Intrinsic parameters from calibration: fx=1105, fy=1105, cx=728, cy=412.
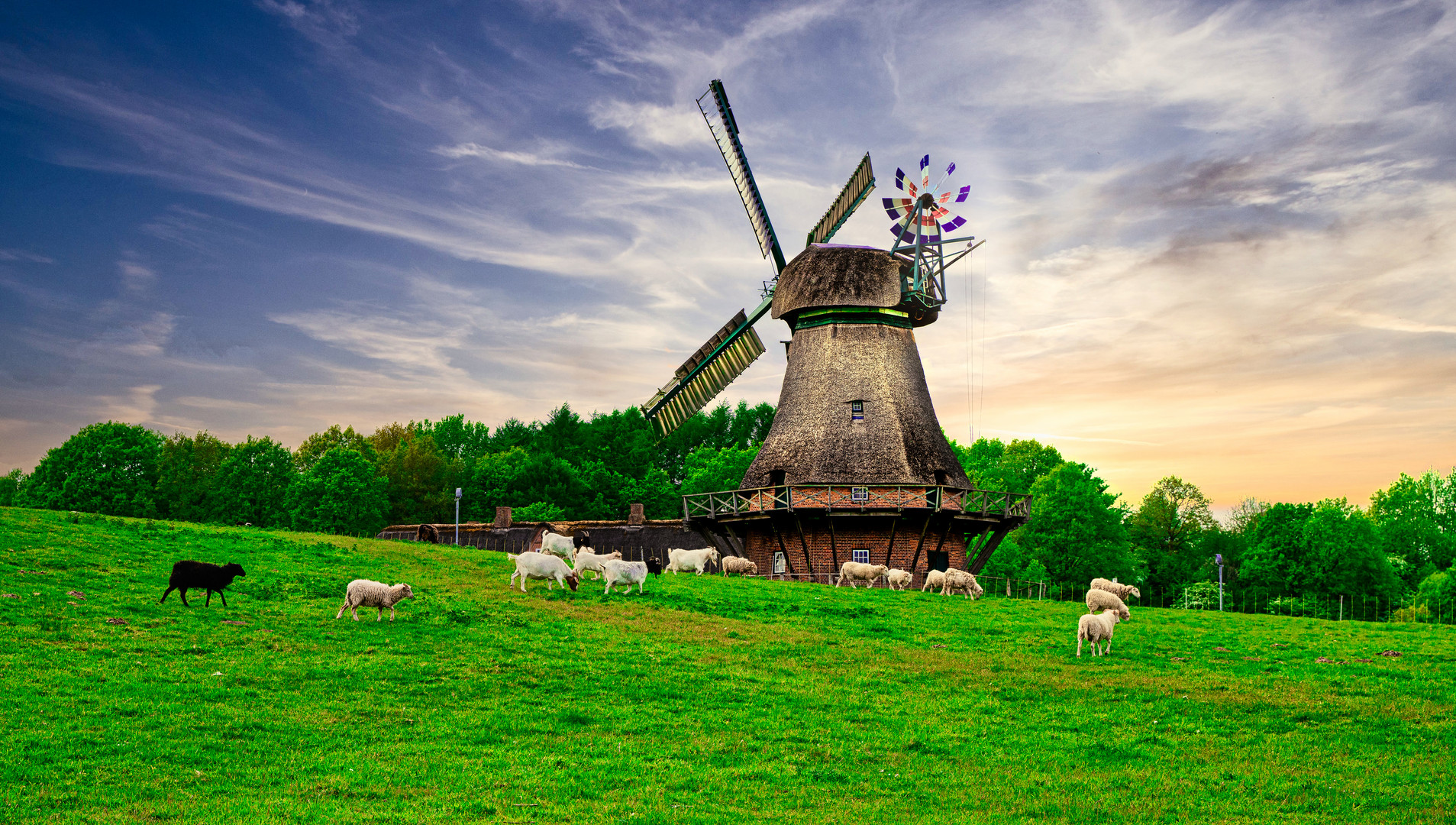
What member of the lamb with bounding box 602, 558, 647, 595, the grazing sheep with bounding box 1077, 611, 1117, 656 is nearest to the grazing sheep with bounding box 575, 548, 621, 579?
the lamb with bounding box 602, 558, 647, 595

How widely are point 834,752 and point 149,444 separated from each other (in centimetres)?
8921

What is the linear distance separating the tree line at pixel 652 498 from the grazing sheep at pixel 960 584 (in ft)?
113

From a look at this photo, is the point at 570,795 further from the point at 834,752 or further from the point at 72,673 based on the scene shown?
the point at 72,673

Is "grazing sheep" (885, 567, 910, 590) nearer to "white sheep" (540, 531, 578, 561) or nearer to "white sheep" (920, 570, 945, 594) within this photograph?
"white sheep" (920, 570, 945, 594)

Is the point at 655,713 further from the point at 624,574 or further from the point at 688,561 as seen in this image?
the point at 688,561

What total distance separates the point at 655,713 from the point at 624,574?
1197 centimetres

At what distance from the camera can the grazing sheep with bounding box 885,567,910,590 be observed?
3800 cm

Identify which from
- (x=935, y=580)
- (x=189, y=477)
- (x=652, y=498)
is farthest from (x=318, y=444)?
(x=935, y=580)

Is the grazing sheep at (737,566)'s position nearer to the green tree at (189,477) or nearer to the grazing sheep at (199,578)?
the grazing sheep at (199,578)

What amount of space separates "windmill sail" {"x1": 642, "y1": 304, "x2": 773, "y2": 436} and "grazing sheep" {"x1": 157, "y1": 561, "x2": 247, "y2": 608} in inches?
1278

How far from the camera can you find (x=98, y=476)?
8631cm

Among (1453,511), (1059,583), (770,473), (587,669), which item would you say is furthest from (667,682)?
(1453,511)

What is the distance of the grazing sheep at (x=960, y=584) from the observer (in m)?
36.7

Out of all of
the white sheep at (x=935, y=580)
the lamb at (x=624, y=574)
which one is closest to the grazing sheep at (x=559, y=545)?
the lamb at (x=624, y=574)
